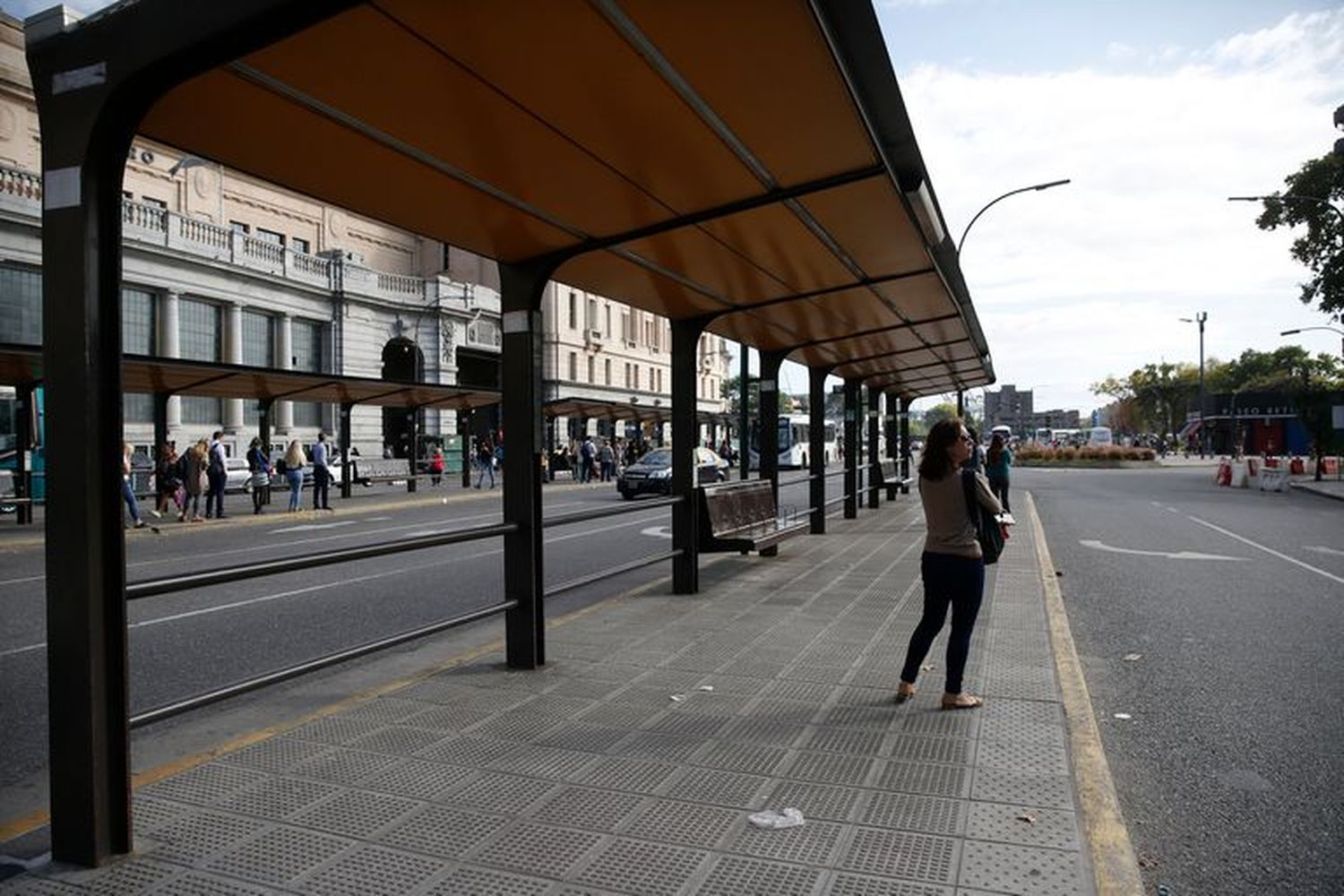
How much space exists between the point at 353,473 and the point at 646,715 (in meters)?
27.2

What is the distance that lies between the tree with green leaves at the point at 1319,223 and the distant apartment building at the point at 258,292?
26.4m

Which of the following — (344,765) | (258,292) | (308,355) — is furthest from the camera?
(308,355)

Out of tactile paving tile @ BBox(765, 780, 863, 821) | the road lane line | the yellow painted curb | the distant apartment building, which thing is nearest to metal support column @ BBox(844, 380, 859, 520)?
the road lane line

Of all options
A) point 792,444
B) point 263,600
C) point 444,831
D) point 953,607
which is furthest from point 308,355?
point 444,831

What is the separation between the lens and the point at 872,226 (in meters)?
6.09

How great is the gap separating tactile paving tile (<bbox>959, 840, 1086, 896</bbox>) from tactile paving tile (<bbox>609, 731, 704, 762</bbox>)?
4.51 ft

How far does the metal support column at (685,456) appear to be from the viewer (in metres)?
8.12

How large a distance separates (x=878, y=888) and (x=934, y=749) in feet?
4.66

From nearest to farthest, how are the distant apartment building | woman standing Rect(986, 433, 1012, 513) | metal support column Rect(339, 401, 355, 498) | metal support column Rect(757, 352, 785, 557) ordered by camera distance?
1. metal support column Rect(757, 352, 785, 557)
2. woman standing Rect(986, 433, 1012, 513)
3. metal support column Rect(339, 401, 355, 498)
4. the distant apartment building

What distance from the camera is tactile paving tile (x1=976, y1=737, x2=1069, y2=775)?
393 centimetres

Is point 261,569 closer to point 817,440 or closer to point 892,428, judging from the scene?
point 817,440

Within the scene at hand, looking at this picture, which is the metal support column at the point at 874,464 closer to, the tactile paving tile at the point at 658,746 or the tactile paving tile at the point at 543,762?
the tactile paving tile at the point at 658,746

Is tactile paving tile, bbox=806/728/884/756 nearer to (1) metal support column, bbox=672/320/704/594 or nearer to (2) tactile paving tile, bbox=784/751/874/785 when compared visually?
(2) tactile paving tile, bbox=784/751/874/785

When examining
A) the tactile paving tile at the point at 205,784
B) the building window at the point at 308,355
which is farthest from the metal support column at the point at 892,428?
the building window at the point at 308,355
